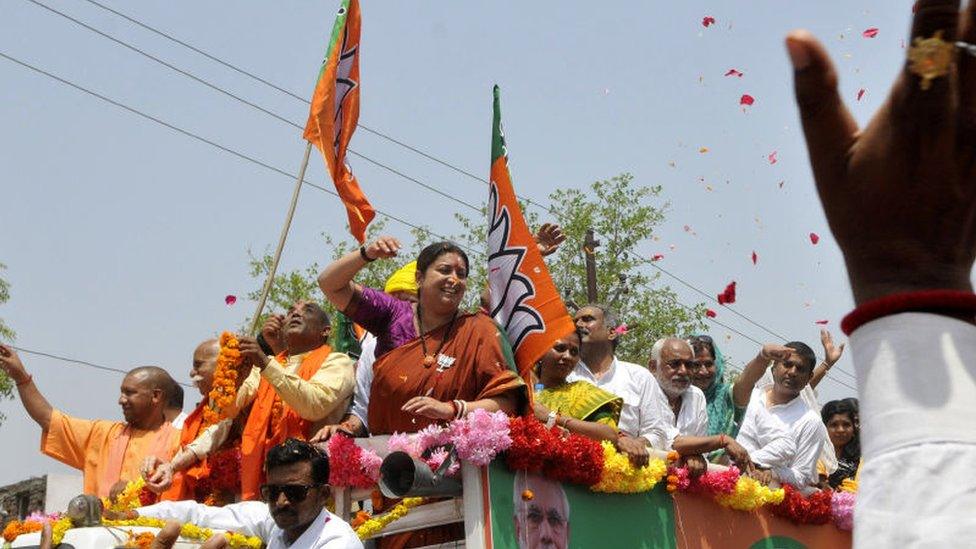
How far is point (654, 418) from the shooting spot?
22.8ft

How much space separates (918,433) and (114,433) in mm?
6391

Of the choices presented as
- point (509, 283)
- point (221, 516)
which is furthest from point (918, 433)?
point (509, 283)

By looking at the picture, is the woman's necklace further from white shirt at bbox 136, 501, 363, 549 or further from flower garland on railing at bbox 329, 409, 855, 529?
white shirt at bbox 136, 501, 363, 549

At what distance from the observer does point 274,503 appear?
17.3ft

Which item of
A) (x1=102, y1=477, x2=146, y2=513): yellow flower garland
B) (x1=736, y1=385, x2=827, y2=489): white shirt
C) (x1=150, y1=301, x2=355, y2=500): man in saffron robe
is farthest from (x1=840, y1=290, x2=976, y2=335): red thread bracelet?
(x1=736, y1=385, x2=827, y2=489): white shirt

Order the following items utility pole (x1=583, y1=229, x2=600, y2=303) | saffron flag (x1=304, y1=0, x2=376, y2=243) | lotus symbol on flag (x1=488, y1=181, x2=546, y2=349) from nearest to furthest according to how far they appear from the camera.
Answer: lotus symbol on flag (x1=488, y1=181, x2=546, y2=349) → saffron flag (x1=304, y1=0, x2=376, y2=243) → utility pole (x1=583, y1=229, x2=600, y2=303)

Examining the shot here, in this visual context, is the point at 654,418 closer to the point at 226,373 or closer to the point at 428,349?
the point at 428,349

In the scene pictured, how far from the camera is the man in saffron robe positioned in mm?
6359

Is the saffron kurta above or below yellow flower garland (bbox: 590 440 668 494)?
above

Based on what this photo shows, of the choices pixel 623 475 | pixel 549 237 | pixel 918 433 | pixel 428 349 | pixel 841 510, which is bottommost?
pixel 918 433

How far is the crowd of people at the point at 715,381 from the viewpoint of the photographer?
1682 millimetres

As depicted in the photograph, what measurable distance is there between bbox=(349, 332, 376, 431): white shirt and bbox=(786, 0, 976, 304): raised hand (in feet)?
14.7

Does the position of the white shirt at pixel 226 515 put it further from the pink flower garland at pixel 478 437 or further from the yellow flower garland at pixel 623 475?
the yellow flower garland at pixel 623 475

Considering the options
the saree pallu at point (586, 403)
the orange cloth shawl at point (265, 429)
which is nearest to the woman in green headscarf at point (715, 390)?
the saree pallu at point (586, 403)
